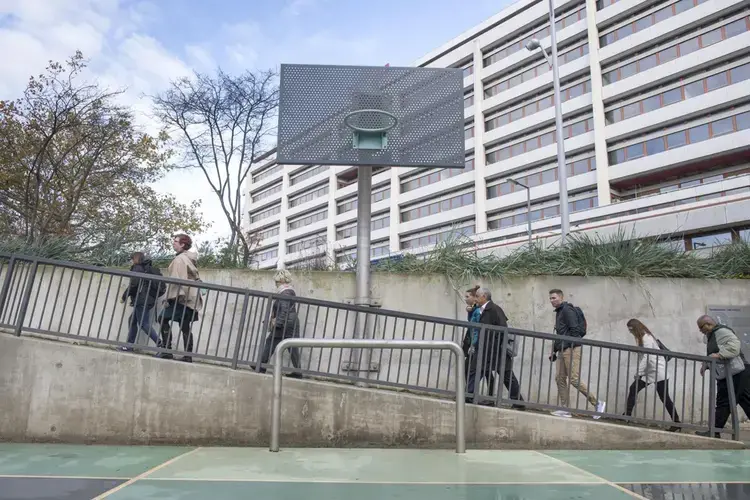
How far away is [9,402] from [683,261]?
31.5 ft

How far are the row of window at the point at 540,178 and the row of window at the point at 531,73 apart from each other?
881cm

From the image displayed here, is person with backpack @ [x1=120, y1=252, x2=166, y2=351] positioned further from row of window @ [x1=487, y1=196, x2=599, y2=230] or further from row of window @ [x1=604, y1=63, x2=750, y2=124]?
row of window @ [x1=604, y1=63, x2=750, y2=124]

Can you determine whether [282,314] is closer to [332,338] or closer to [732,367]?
[332,338]

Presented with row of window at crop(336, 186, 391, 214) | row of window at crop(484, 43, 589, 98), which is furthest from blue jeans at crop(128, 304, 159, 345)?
row of window at crop(336, 186, 391, 214)

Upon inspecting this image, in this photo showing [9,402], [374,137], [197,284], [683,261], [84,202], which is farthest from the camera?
[84,202]

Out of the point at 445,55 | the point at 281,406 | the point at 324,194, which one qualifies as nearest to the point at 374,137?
the point at 281,406

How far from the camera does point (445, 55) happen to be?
56.6m

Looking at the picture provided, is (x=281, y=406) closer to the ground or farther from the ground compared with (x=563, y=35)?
closer to the ground

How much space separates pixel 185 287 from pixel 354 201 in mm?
59870

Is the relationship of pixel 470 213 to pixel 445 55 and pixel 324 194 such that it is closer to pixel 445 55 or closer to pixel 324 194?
pixel 445 55

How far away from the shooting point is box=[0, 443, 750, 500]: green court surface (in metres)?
3.55

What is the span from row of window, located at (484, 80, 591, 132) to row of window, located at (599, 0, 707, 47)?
360 centimetres

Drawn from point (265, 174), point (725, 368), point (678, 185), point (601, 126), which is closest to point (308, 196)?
point (265, 174)

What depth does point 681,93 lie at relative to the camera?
3838 cm
